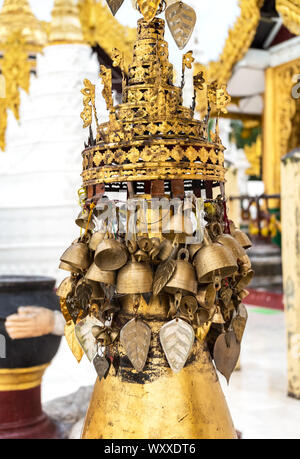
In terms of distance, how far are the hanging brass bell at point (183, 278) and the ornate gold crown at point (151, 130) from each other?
15 cm

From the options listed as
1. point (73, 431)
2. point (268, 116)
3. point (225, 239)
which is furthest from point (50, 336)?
point (268, 116)

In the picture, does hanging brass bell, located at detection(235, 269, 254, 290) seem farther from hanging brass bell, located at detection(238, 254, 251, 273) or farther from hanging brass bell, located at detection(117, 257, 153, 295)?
hanging brass bell, located at detection(117, 257, 153, 295)

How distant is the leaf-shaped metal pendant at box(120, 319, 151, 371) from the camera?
2.49 feet

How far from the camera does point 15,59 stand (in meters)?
4.17

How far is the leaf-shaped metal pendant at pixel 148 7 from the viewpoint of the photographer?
2.79 ft

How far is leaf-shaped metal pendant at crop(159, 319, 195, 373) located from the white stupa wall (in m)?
1.84

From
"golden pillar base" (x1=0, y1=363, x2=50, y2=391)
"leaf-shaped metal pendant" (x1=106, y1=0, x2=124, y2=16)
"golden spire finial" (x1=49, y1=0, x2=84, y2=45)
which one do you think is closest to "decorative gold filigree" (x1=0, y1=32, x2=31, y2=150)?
"golden spire finial" (x1=49, y1=0, x2=84, y2=45)

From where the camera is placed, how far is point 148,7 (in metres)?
0.85

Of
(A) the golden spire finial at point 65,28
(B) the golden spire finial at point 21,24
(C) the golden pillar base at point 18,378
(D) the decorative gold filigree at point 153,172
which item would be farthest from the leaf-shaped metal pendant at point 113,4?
(B) the golden spire finial at point 21,24

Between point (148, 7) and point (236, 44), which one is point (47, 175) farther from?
point (236, 44)

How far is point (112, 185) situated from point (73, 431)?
105cm

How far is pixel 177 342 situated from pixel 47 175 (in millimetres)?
2074

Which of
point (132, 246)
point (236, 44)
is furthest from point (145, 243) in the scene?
point (236, 44)

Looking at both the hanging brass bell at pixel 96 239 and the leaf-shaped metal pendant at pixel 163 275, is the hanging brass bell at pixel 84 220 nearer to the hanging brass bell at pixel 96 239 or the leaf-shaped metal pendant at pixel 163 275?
the hanging brass bell at pixel 96 239
